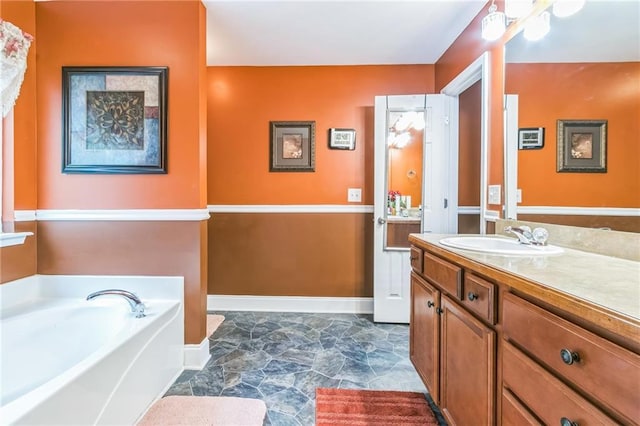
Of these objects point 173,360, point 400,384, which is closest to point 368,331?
point 400,384

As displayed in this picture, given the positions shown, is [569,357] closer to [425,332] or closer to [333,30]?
[425,332]

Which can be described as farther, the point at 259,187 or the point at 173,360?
the point at 259,187

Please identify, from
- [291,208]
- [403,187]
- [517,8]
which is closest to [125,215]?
[291,208]

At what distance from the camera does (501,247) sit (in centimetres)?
135

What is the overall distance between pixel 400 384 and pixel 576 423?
1.30m

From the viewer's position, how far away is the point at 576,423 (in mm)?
641

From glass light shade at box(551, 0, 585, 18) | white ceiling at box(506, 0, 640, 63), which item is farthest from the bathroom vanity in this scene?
glass light shade at box(551, 0, 585, 18)

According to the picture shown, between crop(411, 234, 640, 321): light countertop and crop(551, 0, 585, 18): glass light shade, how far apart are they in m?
1.06

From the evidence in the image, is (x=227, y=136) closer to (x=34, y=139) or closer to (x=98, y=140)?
(x=98, y=140)

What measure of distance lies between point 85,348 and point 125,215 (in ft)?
2.64

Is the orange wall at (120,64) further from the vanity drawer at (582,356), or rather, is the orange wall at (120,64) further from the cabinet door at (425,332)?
the vanity drawer at (582,356)

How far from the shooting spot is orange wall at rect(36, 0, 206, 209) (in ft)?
6.42

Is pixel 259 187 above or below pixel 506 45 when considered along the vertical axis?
below

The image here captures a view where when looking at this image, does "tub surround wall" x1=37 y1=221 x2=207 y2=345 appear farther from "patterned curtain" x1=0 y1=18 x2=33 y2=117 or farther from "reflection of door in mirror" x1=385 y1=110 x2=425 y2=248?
"reflection of door in mirror" x1=385 y1=110 x2=425 y2=248
